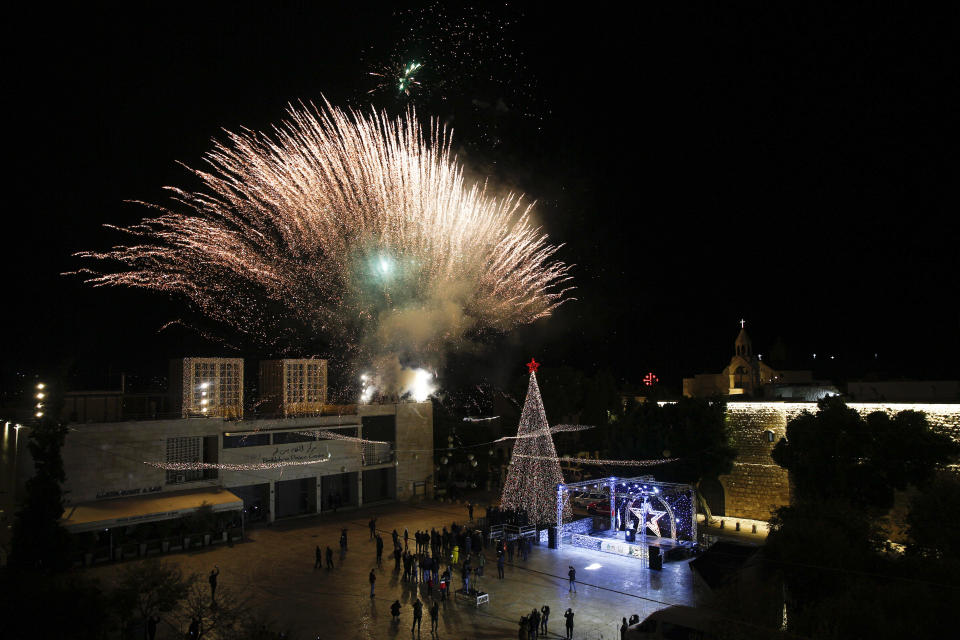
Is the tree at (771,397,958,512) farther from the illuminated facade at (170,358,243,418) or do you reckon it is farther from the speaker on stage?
the illuminated facade at (170,358,243,418)

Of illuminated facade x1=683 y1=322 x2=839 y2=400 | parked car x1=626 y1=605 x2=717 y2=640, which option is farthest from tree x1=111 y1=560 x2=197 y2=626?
illuminated facade x1=683 y1=322 x2=839 y2=400

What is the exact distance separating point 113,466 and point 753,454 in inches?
1104

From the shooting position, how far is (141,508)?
24125 millimetres

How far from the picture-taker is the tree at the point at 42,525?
18.9 metres

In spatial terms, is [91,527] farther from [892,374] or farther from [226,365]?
[892,374]

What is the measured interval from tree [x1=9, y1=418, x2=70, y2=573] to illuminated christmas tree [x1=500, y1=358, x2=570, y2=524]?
1631 centimetres

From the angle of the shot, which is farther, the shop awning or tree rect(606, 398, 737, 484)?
tree rect(606, 398, 737, 484)

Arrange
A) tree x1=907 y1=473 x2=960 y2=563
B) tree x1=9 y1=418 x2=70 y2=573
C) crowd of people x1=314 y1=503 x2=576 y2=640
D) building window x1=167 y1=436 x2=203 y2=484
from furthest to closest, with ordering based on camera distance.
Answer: building window x1=167 y1=436 x2=203 y2=484
tree x1=9 y1=418 x2=70 y2=573
crowd of people x1=314 y1=503 x2=576 y2=640
tree x1=907 y1=473 x2=960 y2=563

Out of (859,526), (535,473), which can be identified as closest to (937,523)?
(859,526)

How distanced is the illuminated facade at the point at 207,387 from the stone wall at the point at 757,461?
23.9 m

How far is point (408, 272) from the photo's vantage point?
1412 inches

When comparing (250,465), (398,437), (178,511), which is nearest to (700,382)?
(398,437)

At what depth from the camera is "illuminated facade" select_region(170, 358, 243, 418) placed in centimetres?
2911

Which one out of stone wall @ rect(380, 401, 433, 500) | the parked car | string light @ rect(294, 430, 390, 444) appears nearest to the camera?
the parked car
